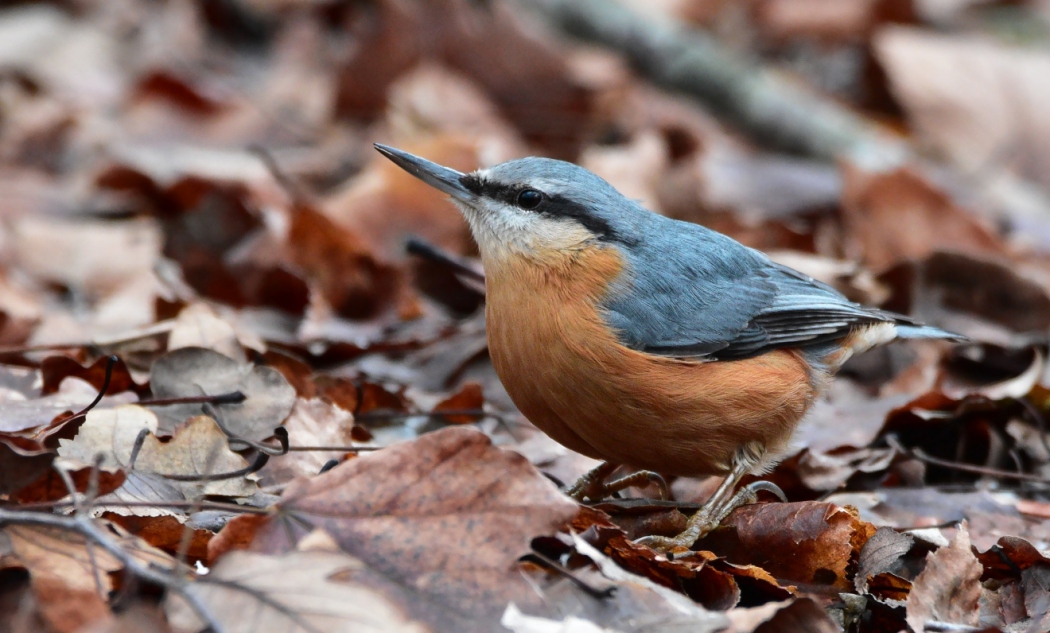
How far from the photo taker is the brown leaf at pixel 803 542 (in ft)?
12.4

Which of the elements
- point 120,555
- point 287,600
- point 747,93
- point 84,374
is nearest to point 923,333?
point 287,600

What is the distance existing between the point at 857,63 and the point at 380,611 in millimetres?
10967

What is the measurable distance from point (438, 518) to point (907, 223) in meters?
5.36

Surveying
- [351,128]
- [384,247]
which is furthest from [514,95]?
[384,247]

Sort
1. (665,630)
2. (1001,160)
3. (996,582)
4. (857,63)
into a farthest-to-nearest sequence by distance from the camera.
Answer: (857,63) → (1001,160) → (996,582) → (665,630)

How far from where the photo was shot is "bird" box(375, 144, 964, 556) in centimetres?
423

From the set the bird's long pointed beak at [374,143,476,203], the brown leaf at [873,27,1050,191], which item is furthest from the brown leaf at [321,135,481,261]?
the brown leaf at [873,27,1050,191]

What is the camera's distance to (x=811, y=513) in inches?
150

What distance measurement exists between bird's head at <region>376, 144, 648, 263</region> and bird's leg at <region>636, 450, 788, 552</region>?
1043 mm

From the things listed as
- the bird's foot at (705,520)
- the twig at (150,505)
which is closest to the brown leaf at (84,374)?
the twig at (150,505)

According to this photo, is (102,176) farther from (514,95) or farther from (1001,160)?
(1001,160)

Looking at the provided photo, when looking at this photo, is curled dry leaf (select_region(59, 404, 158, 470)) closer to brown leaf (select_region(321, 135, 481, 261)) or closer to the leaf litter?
the leaf litter

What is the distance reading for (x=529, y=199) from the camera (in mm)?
4762

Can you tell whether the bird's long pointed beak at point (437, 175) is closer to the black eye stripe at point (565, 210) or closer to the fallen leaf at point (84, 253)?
the black eye stripe at point (565, 210)
